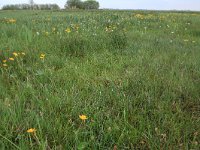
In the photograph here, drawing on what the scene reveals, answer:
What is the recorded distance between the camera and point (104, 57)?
4.28 m

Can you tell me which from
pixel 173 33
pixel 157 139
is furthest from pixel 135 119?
pixel 173 33

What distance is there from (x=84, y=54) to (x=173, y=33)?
11.5 ft

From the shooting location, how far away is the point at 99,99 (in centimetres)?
266

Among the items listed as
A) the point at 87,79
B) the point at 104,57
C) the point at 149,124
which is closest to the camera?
the point at 149,124

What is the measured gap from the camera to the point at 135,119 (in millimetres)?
2369

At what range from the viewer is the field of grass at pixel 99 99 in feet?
6.82

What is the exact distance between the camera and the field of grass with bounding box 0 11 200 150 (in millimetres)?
2078

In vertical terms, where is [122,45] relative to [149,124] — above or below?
above

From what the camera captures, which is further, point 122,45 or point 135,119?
point 122,45

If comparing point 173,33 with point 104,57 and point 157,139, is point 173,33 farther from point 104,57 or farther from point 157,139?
point 157,139

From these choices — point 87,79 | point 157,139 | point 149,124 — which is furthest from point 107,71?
point 157,139

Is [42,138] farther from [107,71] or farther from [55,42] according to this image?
[55,42]

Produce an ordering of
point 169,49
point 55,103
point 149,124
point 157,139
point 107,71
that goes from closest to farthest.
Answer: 1. point 157,139
2. point 149,124
3. point 55,103
4. point 107,71
5. point 169,49

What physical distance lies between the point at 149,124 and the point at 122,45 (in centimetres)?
294
